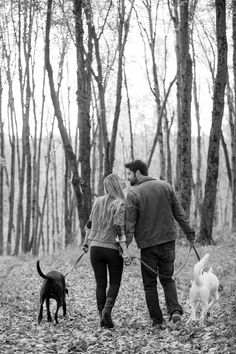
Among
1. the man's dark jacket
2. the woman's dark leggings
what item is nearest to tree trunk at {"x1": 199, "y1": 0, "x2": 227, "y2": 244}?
the man's dark jacket

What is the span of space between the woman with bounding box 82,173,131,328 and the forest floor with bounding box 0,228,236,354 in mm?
467

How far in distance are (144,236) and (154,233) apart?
0.14 metres

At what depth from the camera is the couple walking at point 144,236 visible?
7523 millimetres

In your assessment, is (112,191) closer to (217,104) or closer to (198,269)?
(198,269)

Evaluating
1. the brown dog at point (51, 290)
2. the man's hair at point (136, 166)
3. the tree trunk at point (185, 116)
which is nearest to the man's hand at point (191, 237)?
the man's hair at point (136, 166)

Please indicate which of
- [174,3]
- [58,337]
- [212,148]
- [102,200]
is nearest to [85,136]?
[212,148]

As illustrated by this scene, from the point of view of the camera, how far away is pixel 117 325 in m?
7.85

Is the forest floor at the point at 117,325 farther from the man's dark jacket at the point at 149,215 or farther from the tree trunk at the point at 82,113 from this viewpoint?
the tree trunk at the point at 82,113

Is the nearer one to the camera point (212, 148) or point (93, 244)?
point (93, 244)

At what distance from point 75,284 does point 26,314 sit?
3720mm

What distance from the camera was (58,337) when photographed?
713cm

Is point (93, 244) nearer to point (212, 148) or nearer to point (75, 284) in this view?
point (75, 284)

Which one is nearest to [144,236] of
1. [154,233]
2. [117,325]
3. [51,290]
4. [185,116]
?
[154,233]

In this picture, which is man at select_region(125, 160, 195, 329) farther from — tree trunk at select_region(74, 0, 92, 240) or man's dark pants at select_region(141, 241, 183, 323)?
tree trunk at select_region(74, 0, 92, 240)
